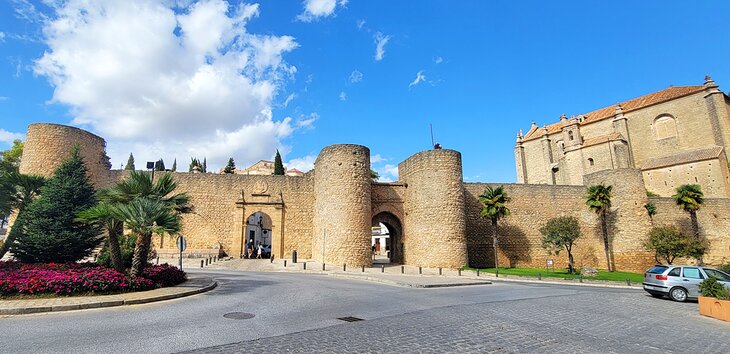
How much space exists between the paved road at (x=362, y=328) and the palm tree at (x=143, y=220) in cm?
301

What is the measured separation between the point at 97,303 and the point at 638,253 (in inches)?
1403

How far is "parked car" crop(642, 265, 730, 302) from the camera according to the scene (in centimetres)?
1306

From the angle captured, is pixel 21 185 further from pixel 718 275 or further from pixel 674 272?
pixel 718 275

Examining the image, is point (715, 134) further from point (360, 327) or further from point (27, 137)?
point (27, 137)

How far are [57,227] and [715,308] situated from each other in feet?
69.6

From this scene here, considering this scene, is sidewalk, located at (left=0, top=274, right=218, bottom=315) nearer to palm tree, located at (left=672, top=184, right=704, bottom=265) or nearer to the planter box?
the planter box

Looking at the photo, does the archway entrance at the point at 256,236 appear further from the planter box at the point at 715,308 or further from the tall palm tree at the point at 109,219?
the planter box at the point at 715,308

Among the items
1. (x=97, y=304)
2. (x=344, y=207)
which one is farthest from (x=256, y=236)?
(x=97, y=304)

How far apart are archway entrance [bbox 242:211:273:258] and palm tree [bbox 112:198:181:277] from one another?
17.5 metres

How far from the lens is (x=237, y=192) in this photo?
30344 millimetres

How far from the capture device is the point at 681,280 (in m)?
13.3

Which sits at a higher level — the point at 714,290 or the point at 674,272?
the point at 674,272

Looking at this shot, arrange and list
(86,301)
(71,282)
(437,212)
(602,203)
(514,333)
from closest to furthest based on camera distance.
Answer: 1. (514,333)
2. (86,301)
3. (71,282)
4. (437,212)
5. (602,203)

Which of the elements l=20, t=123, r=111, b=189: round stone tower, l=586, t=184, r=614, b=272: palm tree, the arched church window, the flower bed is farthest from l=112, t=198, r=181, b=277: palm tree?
the arched church window
